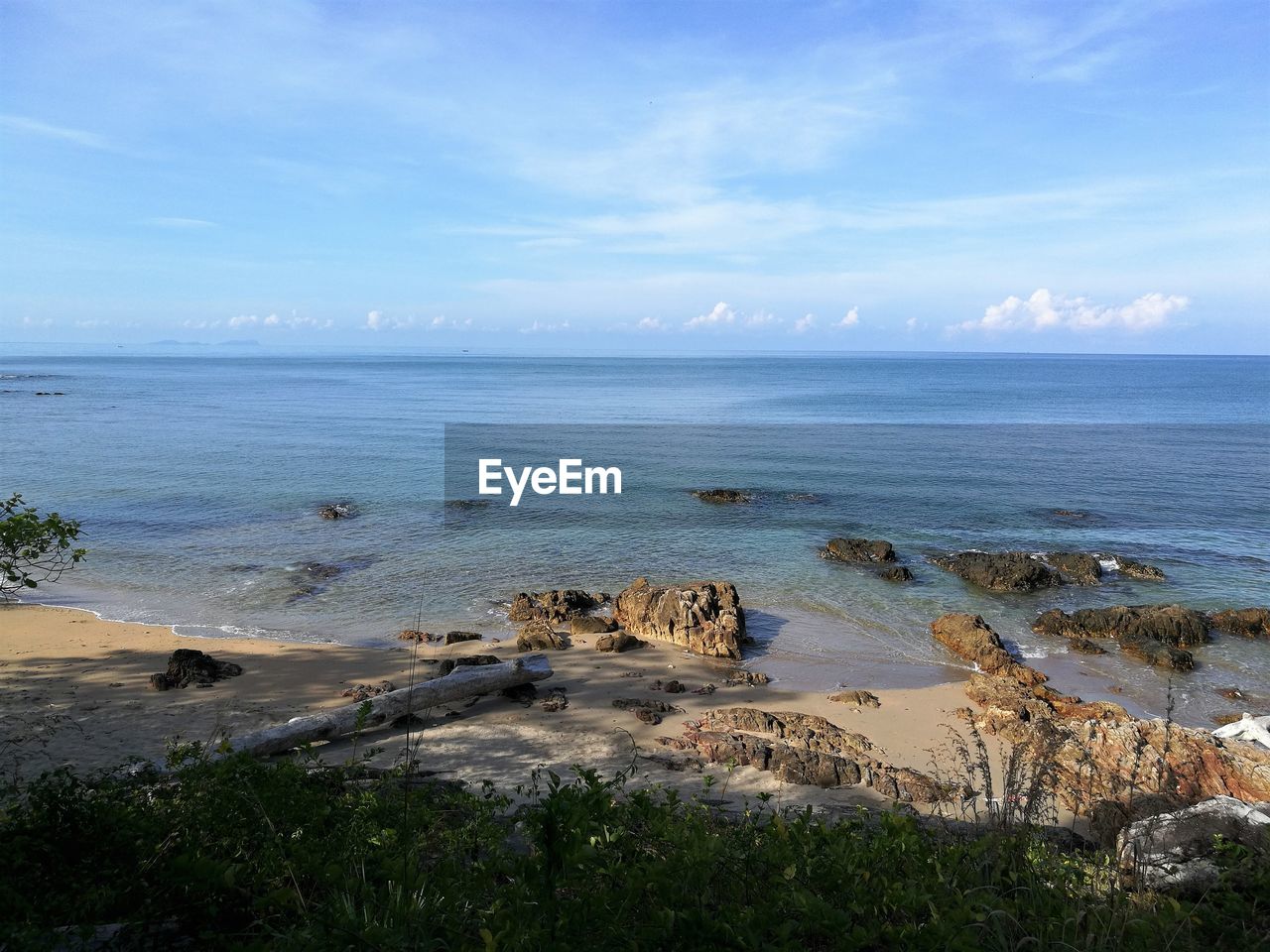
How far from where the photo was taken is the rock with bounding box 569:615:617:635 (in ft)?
56.0

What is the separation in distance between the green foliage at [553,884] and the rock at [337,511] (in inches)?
907

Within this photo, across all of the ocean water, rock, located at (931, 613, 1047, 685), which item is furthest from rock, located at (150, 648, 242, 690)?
rock, located at (931, 613, 1047, 685)

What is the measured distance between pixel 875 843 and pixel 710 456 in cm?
3754

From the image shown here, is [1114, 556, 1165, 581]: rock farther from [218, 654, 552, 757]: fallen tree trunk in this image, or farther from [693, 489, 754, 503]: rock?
[218, 654, 552, 757]: fallen tree trunk

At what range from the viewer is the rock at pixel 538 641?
1595cm

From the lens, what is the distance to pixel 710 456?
42188 millimetres

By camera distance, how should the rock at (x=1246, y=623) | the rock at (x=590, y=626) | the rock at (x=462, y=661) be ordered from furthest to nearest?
1. the rock at (x=1246, y=623)
2. the rock at (x=590, y=626)
3. the rock at (x=462, y=661)

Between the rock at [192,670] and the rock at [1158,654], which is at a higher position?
the rock at [192,670]

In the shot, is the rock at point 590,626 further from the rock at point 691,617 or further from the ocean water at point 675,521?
the ocean water at point 675,521

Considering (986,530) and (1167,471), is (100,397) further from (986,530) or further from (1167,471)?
(1167,471)

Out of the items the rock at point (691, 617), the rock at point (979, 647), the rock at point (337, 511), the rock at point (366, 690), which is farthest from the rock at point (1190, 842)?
the rock at point (337, 511)

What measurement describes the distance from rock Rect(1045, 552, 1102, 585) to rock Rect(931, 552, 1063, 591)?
16.8 inches

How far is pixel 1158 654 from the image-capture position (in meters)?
16.2

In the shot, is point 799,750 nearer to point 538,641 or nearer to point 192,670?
point 538,641
